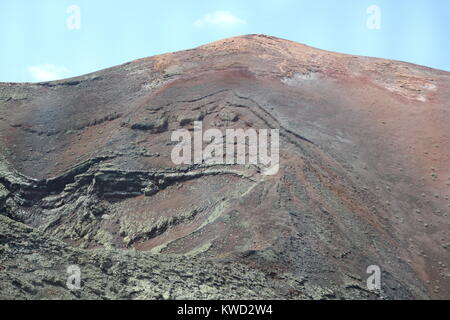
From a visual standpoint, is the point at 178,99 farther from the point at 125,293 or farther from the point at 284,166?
the point at 125,293

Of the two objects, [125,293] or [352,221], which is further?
[352,221]

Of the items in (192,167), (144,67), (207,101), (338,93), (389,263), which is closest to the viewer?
(389,263)

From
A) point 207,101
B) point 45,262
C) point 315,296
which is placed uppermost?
point 207,101

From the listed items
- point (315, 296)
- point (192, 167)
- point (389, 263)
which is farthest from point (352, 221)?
point (192, 167)

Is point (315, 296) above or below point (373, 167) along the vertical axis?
below

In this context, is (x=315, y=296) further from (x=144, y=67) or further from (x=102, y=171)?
(x=144, y=67)

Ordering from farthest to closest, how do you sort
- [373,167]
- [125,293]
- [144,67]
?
[144,67] < [373,167] < [125,293]
